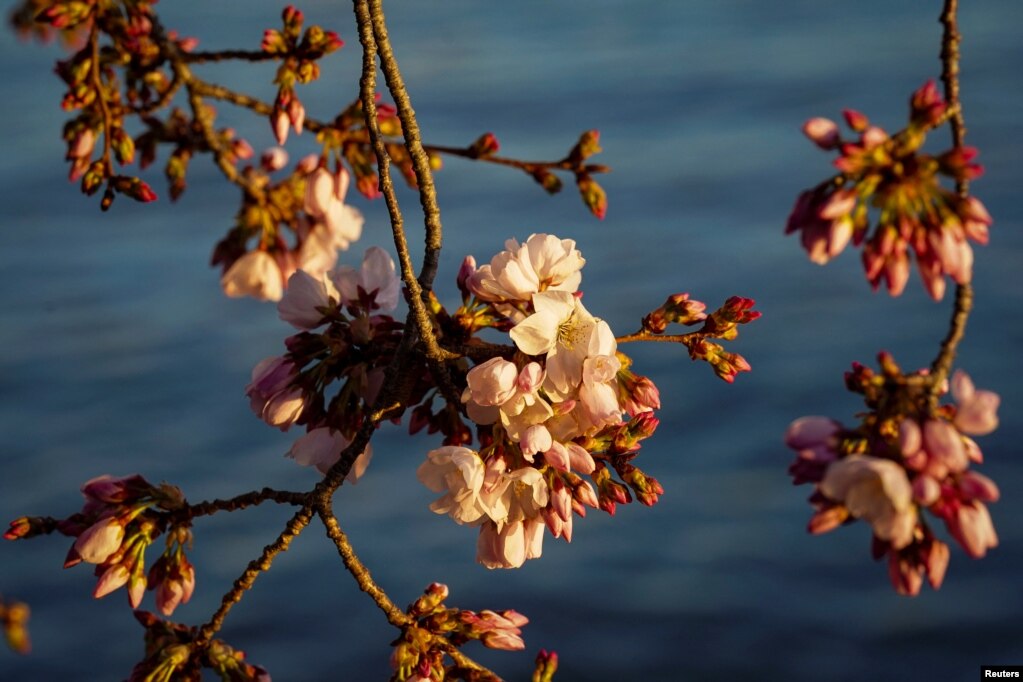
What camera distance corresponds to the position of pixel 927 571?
0.81m

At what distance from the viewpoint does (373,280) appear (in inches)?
48.6

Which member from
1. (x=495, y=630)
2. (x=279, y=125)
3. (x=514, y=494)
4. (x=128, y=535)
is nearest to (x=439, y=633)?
(x=495, y=630)

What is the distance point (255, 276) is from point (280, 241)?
6 cm

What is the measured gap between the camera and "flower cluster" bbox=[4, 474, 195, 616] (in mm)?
1177

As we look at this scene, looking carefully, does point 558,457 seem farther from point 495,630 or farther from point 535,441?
point 495,630

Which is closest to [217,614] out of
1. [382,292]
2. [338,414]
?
[338,414]

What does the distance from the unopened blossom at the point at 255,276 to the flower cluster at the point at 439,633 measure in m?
0.61

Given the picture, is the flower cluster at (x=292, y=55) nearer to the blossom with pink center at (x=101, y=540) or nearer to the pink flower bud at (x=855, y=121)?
the blossom with pink center at (x=101, y=540)

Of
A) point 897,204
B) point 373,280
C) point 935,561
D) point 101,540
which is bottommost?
point 935,561

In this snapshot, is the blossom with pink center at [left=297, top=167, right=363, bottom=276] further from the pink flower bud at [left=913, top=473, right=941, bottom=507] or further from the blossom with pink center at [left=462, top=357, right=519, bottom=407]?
the pink flower bud at [left=913, top=473, right=941, bottom=507]

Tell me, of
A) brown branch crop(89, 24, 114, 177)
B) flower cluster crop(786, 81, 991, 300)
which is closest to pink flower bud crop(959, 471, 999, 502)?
flower cluster crop(786, 81, 991, 300)

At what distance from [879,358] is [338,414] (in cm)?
52

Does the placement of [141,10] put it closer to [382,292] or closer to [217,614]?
[382,292]

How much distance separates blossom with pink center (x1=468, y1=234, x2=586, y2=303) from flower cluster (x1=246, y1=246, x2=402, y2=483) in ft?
0.37
